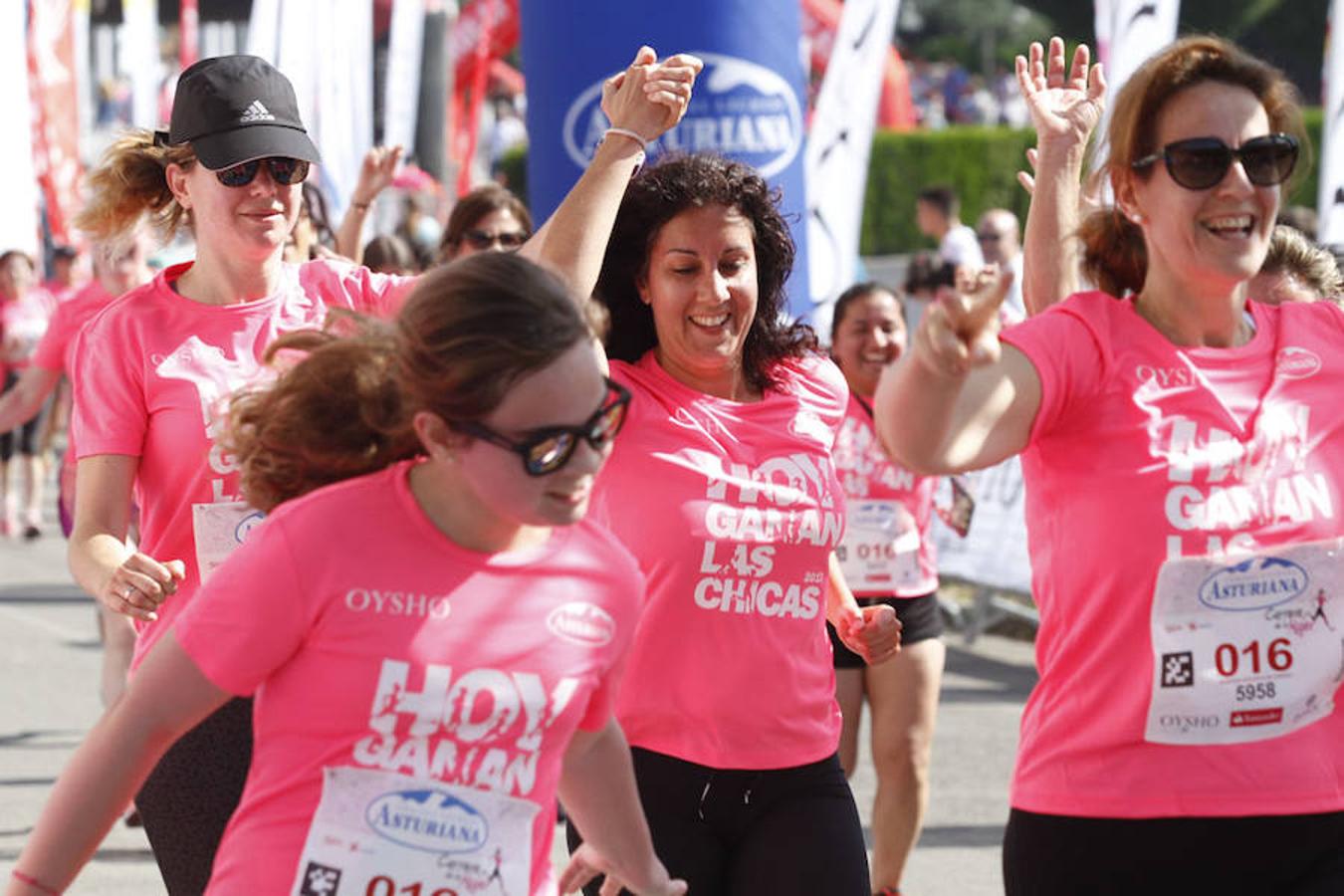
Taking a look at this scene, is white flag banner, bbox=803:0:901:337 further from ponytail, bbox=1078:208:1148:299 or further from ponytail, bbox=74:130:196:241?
ponytail, bbox=1078:208:1148:299

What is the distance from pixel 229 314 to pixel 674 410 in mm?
837

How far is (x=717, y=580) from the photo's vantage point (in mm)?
4012

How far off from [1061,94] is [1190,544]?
41.2 inches

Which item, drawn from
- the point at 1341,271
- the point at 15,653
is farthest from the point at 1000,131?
the point at 1341,271

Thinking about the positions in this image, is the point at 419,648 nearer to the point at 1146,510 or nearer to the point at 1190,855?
the point at 1146,510

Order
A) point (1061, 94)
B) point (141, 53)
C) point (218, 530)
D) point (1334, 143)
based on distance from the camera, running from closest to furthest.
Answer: point (1061, 94)
point (218, 530)
point (1334, 143)
point (141, 53)

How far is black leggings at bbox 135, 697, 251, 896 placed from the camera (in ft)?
12.6

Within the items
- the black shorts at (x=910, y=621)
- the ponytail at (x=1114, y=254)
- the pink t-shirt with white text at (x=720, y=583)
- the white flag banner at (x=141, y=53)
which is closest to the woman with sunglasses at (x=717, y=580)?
the pink t-shirt with white text at (x=720, y=583)

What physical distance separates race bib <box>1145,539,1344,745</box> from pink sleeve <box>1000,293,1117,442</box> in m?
0.27

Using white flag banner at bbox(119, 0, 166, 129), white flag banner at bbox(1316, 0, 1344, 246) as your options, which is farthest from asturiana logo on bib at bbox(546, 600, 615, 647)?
white flag banner at bbox(119, 0, 166, 129)

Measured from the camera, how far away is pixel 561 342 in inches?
112

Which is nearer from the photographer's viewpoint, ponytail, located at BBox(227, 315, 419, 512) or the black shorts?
ponytail, located at BBox(227, 315, 419, 512)

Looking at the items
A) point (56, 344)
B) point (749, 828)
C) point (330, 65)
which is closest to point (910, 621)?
point (749, 828)

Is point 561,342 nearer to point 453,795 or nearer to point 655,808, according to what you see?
point 453,795
